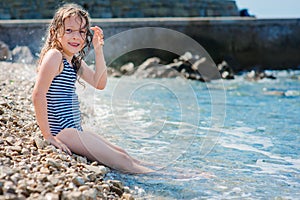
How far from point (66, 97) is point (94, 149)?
1.39 feet

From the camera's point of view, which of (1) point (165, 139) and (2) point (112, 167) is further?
(1) point (165, 139)

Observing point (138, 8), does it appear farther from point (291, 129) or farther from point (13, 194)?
point (13, 194)

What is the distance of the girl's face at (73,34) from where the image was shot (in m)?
3.54

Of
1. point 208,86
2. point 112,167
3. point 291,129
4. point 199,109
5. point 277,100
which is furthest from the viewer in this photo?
point 208,86

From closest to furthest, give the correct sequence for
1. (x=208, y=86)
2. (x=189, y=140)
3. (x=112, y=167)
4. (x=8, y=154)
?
(x=8, y=154)
(x=112, y=167)
(x=189, y=140)
(x=208, y=86)

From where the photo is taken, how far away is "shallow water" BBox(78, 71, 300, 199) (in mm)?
3375

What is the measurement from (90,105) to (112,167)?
11.2 feet

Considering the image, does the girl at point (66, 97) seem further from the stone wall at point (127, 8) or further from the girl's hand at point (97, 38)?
the stone wall at point (127, 8)

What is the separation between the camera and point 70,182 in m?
2.67

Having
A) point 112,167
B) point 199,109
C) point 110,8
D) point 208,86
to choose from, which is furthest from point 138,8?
point 112,167

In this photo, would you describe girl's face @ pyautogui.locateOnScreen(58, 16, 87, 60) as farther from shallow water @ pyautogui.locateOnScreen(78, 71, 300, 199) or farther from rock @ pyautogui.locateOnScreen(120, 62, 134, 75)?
rock @ pyautogui.locateOnScreen(120, 62, 134, 75)

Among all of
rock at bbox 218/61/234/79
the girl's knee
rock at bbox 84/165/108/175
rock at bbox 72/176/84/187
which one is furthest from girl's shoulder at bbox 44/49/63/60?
rock at bbox 218/61/234/79

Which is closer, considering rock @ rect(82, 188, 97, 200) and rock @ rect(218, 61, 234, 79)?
rock @ rect(82, 188, 97, 200)

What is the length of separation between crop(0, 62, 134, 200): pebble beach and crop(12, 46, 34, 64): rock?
25.4 ft
